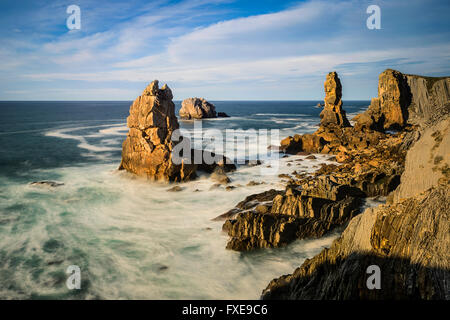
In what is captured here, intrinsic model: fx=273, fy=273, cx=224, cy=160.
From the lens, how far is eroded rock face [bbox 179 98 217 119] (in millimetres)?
81812

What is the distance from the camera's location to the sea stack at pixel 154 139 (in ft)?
62.3

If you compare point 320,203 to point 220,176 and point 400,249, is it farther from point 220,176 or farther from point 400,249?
point 220,176

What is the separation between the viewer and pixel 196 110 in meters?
81.8

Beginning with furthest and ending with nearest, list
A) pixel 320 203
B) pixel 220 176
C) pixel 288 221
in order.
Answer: pixel 220 176
pixel 320 203
pixel 288 221

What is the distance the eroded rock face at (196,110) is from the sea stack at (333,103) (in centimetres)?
4962

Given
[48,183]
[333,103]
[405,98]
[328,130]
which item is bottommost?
[48,183]

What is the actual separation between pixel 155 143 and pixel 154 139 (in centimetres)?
30

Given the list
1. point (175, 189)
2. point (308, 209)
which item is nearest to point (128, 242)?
point (175, 189)

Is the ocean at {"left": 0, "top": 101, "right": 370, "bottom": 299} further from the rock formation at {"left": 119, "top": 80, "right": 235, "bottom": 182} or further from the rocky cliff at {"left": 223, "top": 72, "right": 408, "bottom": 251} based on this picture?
the rock formation at {"left": 119, "top": 80, "right": 235, "bottom": 182}

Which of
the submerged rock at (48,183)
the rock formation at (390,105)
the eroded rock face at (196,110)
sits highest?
the eroded rock face at (196,110)

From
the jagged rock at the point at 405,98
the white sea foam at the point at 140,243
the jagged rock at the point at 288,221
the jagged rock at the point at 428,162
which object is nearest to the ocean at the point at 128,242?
the white sea foam at the point at 140,243

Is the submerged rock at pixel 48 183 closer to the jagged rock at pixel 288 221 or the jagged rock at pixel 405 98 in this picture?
the jagged rock at pixel 288 221

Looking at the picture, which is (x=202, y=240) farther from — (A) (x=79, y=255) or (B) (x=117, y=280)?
(A) (x=79, y=255)

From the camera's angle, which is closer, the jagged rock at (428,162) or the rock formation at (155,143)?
the jagged rock at (428,162)
